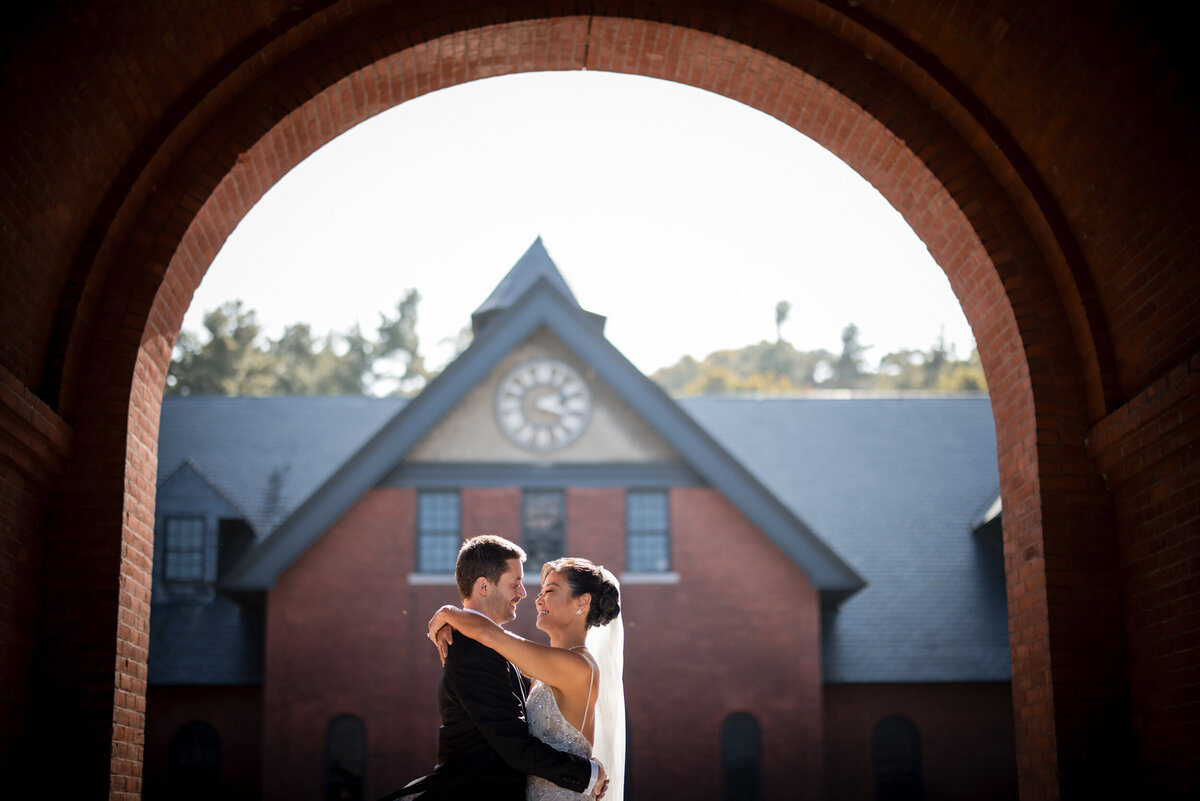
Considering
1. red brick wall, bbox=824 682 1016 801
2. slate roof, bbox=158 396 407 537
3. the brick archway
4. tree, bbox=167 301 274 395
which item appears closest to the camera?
the brick archway

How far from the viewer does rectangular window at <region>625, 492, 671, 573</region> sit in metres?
21.2

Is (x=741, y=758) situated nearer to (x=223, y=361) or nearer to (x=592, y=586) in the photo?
(x=592, y=586)

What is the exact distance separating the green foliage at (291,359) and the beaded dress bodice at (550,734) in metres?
49.0

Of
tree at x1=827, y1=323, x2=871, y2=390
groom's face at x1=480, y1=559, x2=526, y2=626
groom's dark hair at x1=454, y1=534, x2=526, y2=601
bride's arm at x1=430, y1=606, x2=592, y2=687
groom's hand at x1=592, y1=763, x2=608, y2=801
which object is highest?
tree at x1=827, y1=323, x2=871, y2=390

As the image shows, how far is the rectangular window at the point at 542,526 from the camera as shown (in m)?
21.1

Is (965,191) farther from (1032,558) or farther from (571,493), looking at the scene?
(571,493)

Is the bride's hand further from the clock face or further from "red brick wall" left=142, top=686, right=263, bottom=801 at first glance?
"red brick wall" left=142, top=686, right=263, bottom=801

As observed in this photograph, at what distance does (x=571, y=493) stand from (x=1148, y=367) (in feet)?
49.4

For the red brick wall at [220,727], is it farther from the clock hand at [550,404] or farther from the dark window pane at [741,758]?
the dark window pane at [741,758]

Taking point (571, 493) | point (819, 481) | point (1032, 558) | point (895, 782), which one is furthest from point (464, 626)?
point (819, 481)

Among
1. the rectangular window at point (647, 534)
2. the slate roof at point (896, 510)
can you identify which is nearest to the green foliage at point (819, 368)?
the slate roof at point (896, 510)

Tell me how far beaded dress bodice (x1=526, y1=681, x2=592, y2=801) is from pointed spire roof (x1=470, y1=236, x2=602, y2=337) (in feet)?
52.0

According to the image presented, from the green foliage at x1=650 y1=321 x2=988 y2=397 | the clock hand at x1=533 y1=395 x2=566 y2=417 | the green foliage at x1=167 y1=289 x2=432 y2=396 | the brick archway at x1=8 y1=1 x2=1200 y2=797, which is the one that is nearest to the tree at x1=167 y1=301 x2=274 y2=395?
the green foliage at x1=167 y1=289 x2=432 y2=396

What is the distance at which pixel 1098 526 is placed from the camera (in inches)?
274
